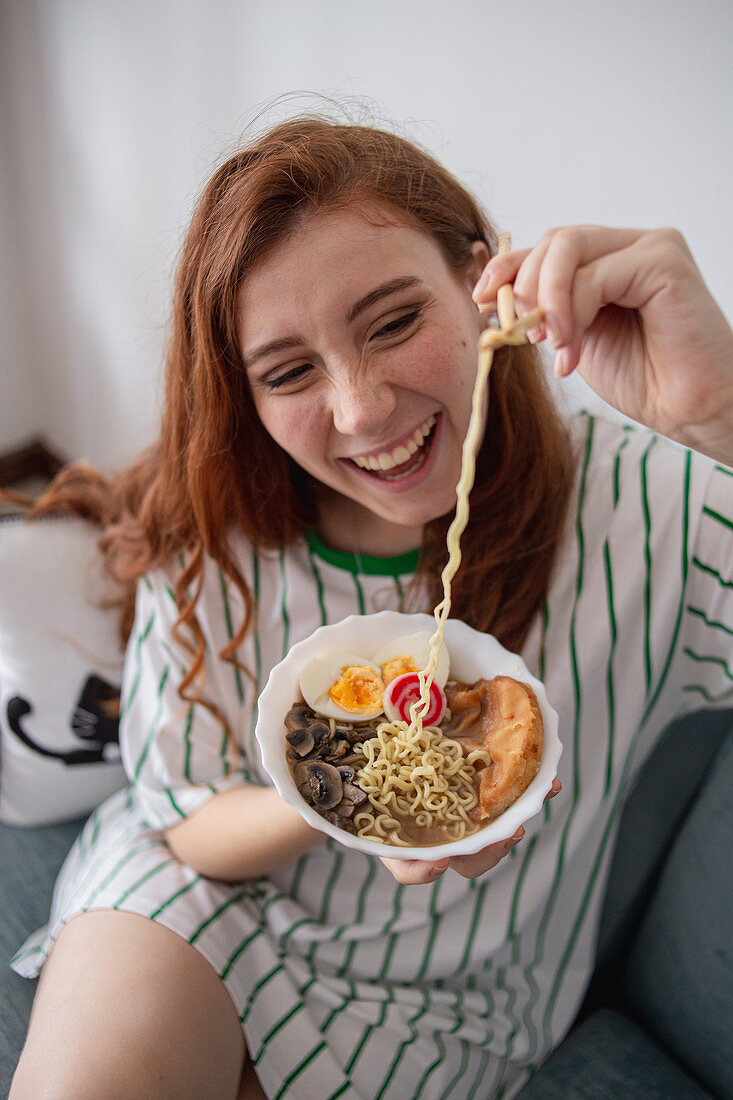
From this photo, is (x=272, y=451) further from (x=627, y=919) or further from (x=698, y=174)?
(x=627, y=919)

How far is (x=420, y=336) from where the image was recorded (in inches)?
44.1

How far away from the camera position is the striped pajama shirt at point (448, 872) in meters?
1.29

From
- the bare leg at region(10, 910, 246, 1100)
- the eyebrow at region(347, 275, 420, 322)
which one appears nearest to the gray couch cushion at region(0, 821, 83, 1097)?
the bare leg at region(10, 910, 246, 1100)

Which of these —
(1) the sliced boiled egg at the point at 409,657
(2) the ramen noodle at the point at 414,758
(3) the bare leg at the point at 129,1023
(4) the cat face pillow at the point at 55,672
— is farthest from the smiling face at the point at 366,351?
(3) the bare leg at the point at 129,1023

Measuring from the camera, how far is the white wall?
1.32 m

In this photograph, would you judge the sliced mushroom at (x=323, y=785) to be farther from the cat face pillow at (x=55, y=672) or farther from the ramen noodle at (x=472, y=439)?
the cat face pillow at (x=55, y=672)

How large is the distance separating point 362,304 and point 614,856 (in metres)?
1.21

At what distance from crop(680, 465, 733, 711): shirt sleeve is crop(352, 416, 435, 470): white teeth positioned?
0.49 m

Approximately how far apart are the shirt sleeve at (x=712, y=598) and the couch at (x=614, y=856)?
0.16 metres

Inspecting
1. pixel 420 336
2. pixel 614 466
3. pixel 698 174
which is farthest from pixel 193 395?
pixel 698 174

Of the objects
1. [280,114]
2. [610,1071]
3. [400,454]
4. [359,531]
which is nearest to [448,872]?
[610,1071]

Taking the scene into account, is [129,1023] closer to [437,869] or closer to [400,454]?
[437,869]

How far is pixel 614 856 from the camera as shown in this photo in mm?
1600

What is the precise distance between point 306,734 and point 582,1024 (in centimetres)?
99
